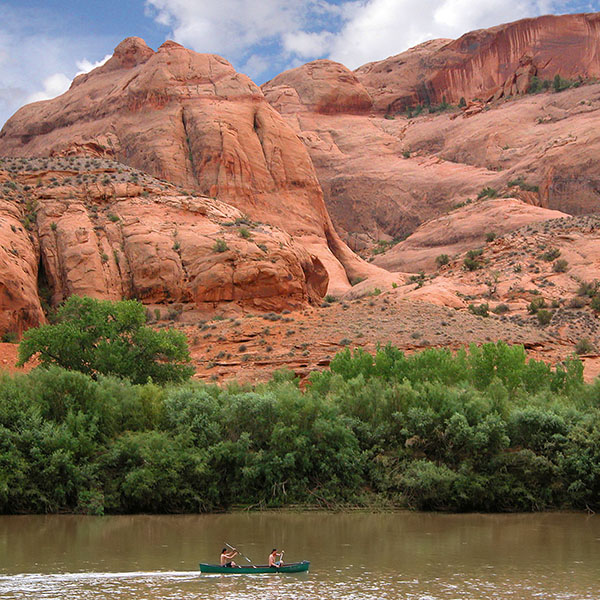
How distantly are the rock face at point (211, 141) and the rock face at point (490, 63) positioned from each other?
49.2 m

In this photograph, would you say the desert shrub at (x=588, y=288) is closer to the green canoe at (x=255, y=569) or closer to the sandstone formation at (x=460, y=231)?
the sandstone formation at (x=460, y=231)

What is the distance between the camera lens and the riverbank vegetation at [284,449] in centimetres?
2722

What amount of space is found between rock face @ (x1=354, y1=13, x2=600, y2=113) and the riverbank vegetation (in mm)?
88114

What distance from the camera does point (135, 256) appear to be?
149 feet

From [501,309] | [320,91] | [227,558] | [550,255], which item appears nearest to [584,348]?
[501,309]

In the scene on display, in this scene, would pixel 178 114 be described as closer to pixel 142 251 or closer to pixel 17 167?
pixel 17 167

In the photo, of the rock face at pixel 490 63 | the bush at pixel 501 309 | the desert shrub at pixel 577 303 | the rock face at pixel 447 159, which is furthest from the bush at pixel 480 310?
the rock face at pixel 490 63

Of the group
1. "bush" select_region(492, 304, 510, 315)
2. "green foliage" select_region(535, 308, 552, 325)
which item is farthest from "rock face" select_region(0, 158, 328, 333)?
"green foliage" select_region(535, 308, 552, 325)

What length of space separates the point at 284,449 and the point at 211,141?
139 ft

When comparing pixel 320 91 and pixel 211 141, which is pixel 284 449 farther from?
pixel 320 91

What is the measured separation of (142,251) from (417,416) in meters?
21.0

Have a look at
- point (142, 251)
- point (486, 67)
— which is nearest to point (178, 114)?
point (142, 251)

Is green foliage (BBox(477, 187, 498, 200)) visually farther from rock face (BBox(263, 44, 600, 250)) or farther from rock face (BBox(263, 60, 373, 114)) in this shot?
rock face (BBox(263, 60, 373, 114))

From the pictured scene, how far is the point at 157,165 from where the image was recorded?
67.3 metres
